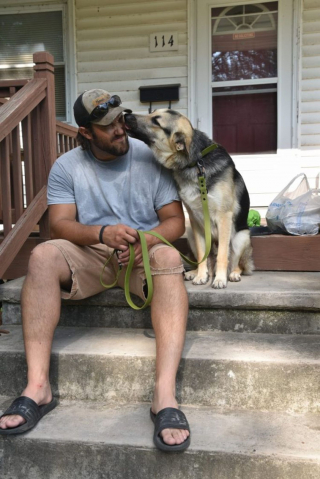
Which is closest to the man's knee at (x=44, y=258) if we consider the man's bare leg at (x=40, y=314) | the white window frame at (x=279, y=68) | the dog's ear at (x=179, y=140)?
the man's bare leg at (x=40, y=314)

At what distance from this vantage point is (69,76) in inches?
227

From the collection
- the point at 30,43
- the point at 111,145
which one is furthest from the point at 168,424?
the point at 30,43

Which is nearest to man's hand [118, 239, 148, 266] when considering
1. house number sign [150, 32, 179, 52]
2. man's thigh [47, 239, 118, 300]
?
man's thigh [47, 239, 118, 300]

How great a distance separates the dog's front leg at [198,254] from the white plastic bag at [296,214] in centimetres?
59

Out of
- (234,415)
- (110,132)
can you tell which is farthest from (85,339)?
(110,132)

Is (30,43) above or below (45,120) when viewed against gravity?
above

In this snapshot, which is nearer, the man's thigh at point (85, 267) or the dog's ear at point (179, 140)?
the man's thigh at point (85, 267)

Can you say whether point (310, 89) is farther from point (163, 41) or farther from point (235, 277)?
point (235, 277)

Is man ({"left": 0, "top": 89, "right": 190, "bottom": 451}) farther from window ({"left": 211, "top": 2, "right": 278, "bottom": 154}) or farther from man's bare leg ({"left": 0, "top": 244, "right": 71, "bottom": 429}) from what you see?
window ({"left": 211, "top": 2, "right": 278, "bottom": 154})

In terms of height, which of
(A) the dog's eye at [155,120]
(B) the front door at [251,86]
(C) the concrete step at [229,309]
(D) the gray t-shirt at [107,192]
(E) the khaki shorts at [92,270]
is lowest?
(C) the concrete step at [229,309]

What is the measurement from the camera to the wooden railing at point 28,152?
9.15 ft

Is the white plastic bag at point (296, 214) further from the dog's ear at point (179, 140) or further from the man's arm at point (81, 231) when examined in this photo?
the man's arm at point (81, 231)

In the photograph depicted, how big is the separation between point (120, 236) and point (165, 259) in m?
0.24

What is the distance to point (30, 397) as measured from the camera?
6.36 ft
